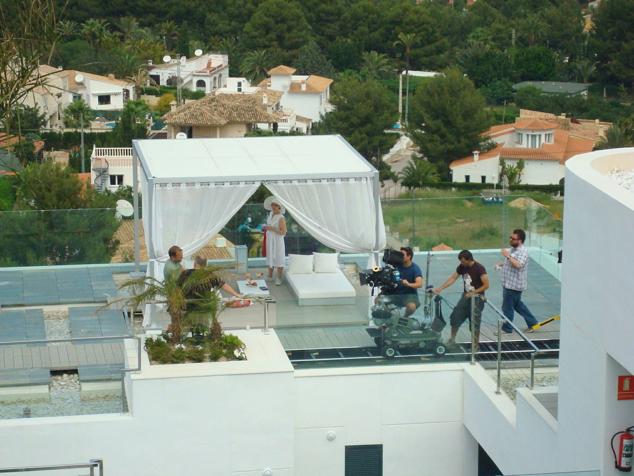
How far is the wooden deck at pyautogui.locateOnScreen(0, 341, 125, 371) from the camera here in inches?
491

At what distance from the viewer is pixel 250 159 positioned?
15.7 meters

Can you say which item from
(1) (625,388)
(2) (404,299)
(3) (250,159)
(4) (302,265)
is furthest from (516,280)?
(1) (625,388)

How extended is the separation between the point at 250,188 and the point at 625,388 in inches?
243

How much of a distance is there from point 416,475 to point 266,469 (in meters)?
1.59

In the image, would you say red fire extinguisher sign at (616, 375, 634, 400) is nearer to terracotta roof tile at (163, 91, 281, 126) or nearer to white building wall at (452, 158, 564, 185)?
white building wall at (452, 158, 564, 185)

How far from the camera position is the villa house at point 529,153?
3083 inches

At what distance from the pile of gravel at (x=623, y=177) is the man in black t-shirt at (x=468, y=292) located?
2465 mm

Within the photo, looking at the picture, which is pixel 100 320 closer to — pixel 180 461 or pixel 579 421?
pixel 180 461

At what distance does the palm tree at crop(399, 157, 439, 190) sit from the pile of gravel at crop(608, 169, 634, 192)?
65133 millimetres

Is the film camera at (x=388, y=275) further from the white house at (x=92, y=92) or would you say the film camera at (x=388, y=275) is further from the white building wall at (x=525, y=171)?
the white house at (x=92, y=92)

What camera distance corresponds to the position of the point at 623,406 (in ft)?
32.4

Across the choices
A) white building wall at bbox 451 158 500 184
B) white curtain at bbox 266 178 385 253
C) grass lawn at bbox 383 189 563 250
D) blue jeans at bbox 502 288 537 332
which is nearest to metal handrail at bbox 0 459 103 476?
blue jeans at bbox 502 288 537 332

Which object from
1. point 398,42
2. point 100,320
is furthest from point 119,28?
point 100,320

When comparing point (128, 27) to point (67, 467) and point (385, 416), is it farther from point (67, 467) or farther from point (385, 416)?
point (67, 467)
